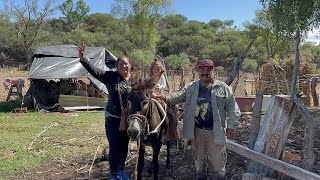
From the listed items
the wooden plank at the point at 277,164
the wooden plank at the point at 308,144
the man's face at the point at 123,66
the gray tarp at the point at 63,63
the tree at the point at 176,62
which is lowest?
the wooden plank at the point at 277,164

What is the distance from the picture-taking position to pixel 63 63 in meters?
13.7

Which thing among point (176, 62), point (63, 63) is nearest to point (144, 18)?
point (176, 62)

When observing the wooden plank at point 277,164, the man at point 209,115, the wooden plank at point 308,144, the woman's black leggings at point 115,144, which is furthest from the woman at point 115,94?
the wooden plank at point 308,144

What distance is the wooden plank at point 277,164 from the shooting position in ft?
10.8

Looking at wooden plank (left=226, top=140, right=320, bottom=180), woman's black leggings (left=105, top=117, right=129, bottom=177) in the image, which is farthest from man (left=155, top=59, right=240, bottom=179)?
woman's black leggings (left=105, top=117, right=129, bottom=177)

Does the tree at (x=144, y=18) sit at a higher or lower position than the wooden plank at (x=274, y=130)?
higher

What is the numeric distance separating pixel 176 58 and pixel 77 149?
126 ft

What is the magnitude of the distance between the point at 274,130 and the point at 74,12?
61.0 meters

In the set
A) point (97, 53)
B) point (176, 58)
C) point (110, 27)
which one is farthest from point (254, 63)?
point (97, 53)

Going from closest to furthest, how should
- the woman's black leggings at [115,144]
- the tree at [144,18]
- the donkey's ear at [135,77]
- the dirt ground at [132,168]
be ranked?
the donkey's ear at [135,77]
the woman's black leggings at [115,144]
the dirt ground at [132,168]
the tree at [144,18]

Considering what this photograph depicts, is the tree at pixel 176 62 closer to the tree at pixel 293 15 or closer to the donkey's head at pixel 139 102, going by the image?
the tree at pixel 293 15

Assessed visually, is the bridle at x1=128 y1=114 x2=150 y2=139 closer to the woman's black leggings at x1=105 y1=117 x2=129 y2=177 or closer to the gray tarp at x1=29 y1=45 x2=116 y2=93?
the woman's black leggings at x1=105 y1=117 x2=129 y2=177

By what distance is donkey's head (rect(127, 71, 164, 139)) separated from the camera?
3.85 meters

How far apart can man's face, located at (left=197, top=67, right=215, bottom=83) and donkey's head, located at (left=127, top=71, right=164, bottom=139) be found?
536mm
